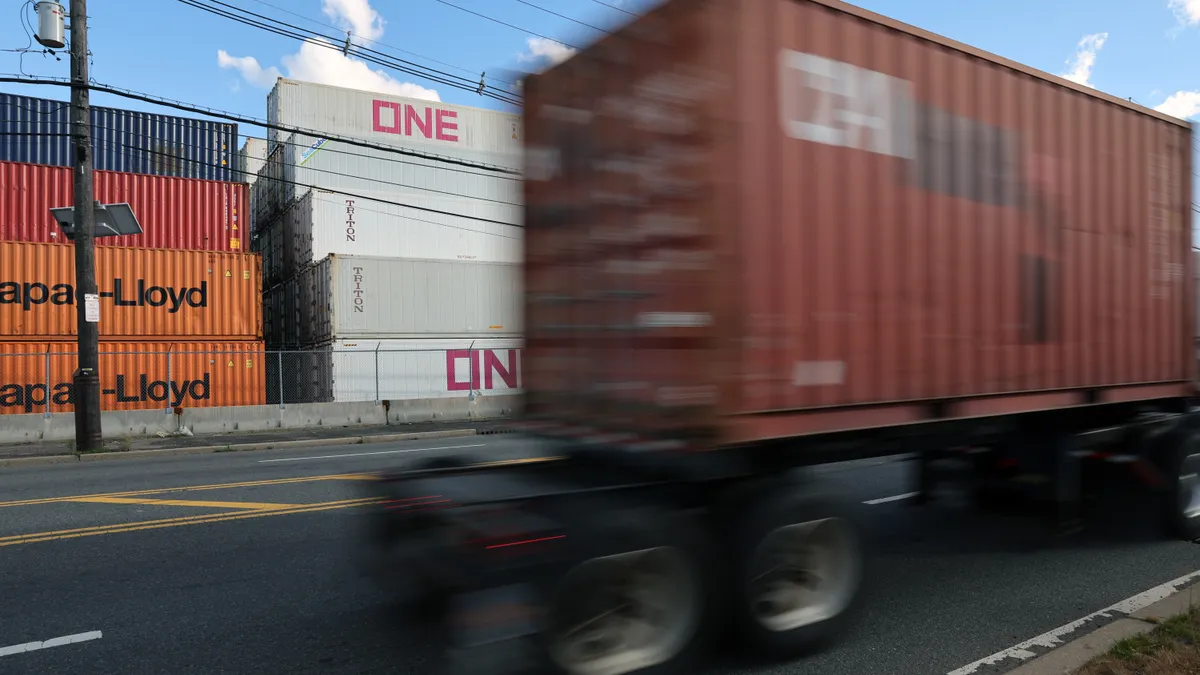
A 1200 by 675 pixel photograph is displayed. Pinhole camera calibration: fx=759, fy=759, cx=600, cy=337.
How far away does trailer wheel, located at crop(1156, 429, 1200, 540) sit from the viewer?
5.83 meters

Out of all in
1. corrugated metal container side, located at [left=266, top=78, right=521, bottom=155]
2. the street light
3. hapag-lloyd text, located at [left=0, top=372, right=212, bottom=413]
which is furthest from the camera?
→ corrugated metal container side, located at [left=266, top=78, right=521, bottom=155]

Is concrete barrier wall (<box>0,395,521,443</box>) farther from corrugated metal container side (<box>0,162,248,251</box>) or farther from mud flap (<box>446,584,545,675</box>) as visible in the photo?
mud flap (<box>446,584,545,675</box>)

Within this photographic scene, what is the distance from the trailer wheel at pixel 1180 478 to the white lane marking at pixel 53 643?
284 inches

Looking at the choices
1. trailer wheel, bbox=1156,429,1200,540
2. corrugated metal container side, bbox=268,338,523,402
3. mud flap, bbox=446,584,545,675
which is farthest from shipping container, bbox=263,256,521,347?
mud flap, bbox=446,584,545,675

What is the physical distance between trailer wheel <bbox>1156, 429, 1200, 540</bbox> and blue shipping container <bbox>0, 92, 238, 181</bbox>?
20.7 meters

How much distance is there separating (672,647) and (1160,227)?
5211mm

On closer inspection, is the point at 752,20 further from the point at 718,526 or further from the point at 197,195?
the point at 197,195

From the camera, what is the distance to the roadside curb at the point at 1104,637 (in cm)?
346

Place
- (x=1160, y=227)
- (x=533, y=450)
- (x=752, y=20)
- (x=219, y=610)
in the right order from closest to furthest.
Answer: (x=752, y=20) < (x=219, y=610) < (x=533, y=450) < (x=1160, y=227)

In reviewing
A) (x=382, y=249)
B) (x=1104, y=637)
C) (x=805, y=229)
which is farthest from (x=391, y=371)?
(x=1104, y=637)

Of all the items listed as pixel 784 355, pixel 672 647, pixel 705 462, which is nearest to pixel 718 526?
pixel 705 462

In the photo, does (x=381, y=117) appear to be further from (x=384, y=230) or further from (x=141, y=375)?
(x=141, y=375)

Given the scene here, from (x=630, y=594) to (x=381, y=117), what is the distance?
75.9ft

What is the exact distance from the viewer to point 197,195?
2000 centimetres
